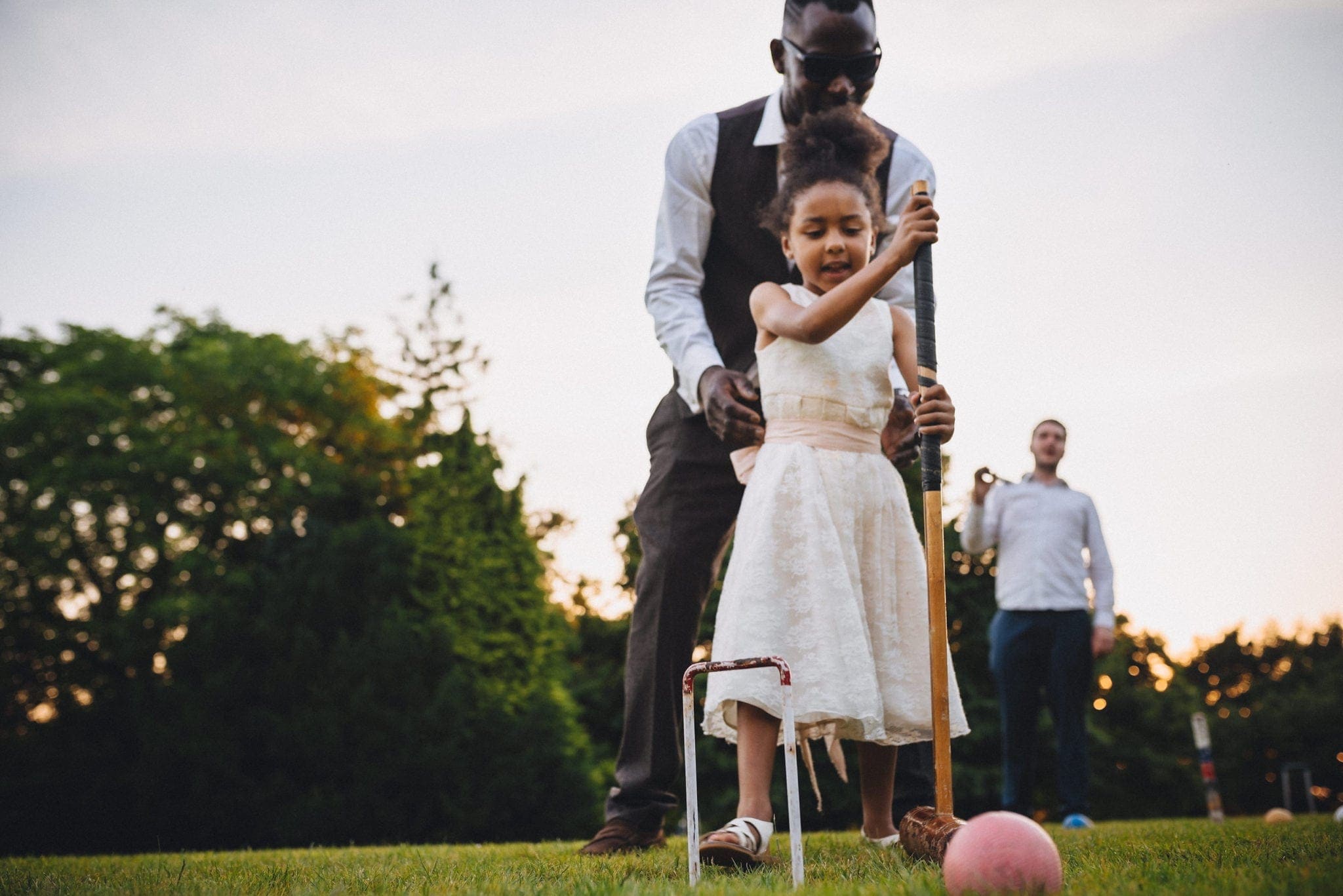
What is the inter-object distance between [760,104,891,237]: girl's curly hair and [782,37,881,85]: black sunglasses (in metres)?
0.14

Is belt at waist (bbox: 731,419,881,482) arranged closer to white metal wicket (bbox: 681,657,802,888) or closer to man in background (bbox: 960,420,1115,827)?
white metal wicket (bbox: 681,657,802,888)

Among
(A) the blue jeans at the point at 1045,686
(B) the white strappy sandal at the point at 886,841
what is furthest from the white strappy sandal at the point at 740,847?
(A) the blue jeans at the point at 1045,686

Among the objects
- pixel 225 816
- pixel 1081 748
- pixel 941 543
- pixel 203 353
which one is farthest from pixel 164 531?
pixel 941 543

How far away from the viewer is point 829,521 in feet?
10.8

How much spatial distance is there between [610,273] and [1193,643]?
3321 centimetres

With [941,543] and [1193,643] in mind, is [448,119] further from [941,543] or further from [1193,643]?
[1193,643]

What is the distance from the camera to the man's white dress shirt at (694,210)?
4094 millimetres

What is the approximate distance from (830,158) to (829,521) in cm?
115

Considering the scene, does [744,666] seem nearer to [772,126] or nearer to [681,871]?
[681,871]

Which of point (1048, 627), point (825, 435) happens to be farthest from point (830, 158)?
point (1048, 627)

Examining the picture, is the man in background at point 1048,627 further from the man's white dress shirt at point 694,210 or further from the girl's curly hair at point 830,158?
the girl's curly hair at point 830,158

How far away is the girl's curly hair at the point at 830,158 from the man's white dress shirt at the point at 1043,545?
386cm

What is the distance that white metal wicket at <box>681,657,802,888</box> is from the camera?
236 cm

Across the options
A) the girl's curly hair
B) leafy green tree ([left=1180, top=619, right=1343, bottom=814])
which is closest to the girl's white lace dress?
the girl's curly hair
